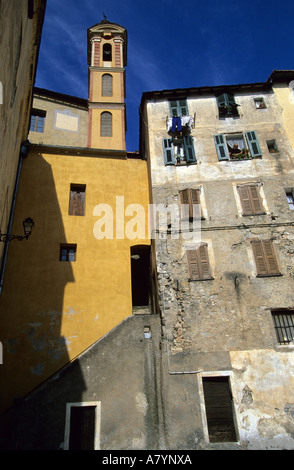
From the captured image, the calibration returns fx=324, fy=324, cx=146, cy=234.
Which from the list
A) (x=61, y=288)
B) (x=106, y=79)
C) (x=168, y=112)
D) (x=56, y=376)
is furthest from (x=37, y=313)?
(x=106, y=79)

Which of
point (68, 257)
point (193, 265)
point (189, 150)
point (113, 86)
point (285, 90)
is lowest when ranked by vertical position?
point (193, 265)

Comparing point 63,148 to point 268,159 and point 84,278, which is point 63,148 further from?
point 268,159

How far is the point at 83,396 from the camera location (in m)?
10.9

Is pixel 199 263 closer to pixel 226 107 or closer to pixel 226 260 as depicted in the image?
pixel 226 260

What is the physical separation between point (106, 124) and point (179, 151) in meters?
6.73

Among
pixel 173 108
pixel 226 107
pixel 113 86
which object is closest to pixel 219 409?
pixel 226 107

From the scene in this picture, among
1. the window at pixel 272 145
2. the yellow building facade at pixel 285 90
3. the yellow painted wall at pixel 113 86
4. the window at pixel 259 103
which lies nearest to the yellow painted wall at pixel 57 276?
the yellow painted wall at pixel 113 86

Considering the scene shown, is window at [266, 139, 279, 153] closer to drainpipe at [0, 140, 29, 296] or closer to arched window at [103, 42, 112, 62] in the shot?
drainpipe at [0, 140, 29, 296]

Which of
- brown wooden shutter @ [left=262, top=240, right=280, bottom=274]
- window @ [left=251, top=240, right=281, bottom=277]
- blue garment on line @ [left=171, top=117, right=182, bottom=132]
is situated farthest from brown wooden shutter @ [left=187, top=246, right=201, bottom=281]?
blue garment on line @ [left=171, top=117, right=182, bottom=132]

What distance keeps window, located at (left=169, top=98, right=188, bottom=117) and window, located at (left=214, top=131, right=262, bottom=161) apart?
7.87 ft

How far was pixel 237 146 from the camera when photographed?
16500 millimetres

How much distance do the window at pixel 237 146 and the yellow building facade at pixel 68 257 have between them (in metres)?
4.39
